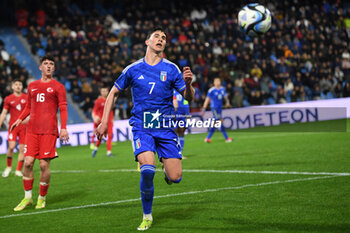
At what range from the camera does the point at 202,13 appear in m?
31.2

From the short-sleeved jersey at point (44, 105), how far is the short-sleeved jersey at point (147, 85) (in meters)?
2.31

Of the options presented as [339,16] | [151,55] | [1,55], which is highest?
[339,16]

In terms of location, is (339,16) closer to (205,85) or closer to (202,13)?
(202,13)

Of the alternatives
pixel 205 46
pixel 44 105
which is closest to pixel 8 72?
pixel 205 46

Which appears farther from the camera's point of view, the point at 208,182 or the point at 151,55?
the point at 208,182

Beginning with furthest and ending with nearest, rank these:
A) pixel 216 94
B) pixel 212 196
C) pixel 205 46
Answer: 1. pixel 205 46
2. pixel 216 94
3. pixel 212 196

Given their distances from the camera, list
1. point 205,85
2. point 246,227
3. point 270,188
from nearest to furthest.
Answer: point 246,227, point 270,188, point 205,85

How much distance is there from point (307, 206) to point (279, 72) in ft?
69.7

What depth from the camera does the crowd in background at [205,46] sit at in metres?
25.5

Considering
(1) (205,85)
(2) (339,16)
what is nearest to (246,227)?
(1) (205,85)

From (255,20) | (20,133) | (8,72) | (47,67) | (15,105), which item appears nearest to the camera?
(47,67)

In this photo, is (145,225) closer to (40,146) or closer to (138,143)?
(138,143)

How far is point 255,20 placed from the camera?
13.8 meters

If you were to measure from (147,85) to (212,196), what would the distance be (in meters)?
2.50
